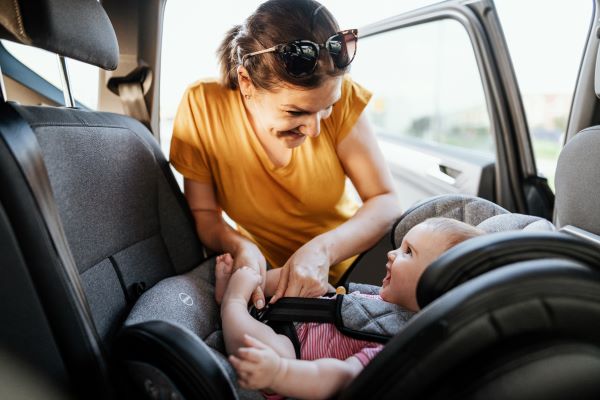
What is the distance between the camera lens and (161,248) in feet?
4.83

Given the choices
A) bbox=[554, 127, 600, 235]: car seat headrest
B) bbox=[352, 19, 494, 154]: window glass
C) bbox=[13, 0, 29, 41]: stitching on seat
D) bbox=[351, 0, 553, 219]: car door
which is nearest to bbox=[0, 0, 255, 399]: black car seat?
bbox=[13, 0, 29, 41]: stitching on seat

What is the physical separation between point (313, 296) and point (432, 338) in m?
0.64

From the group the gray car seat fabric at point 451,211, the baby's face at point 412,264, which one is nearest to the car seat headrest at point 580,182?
the gray car seat fabric at point 451,211

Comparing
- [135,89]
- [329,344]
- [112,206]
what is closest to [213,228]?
[112,206]

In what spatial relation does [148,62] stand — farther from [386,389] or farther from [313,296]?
[386,389]

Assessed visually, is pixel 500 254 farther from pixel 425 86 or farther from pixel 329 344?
pixel 425 86

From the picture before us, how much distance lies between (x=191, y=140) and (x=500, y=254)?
43.1 inches

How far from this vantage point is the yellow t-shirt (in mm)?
1553

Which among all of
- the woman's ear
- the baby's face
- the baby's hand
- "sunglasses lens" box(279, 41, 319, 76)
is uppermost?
"sunglasses lens" box(279, 41, 319, 76)

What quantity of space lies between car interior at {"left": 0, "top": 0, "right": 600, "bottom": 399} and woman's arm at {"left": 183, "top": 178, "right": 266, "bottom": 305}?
0.04 metres

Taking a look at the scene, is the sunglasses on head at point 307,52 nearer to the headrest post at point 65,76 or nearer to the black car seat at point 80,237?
the black car seat at point 80,237

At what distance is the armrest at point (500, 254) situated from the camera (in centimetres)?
75

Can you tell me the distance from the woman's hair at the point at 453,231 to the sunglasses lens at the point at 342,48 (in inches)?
19.9

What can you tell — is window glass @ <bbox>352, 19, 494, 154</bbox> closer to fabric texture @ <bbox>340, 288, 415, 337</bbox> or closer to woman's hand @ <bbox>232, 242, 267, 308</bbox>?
woman's hand @ <bbox>232, 242, 267, 308</bbox>
